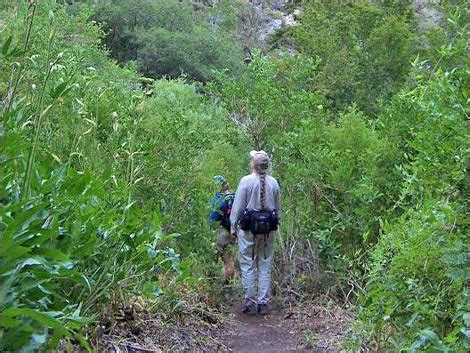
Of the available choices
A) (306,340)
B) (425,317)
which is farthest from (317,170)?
(425,317)

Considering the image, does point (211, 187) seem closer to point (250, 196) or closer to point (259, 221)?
point (250, 196)

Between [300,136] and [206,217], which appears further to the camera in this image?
[300,136]

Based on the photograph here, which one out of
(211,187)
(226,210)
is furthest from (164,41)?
(211,187)

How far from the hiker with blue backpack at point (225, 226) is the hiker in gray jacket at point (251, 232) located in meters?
0.29

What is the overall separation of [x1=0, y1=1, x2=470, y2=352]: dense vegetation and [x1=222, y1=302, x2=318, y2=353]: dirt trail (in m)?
0.44

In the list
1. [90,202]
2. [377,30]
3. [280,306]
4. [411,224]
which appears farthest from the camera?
[377,30]

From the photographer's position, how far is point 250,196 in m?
8.14

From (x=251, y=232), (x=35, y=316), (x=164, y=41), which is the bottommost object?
(x=164, y=41)

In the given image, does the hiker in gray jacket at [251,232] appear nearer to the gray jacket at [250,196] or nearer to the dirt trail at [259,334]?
the gray jacket at [250,196]

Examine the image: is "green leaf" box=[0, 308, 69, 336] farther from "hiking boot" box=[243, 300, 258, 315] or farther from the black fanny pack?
"hiking boot" box=[243, 300, 258, 315]

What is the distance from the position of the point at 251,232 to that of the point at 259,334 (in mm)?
1219

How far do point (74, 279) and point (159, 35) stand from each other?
109 ft

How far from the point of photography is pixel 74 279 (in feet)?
11.4

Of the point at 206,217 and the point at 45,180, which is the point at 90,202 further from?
the point at 206,217
